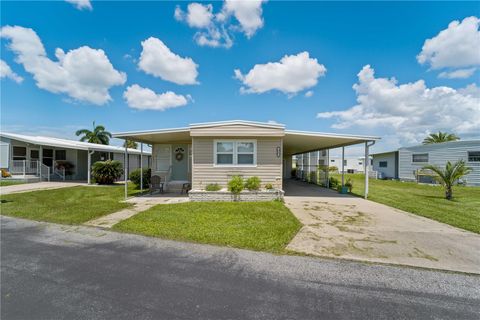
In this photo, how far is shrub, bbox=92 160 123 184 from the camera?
14.8 meters

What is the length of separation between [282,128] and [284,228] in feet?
15.9

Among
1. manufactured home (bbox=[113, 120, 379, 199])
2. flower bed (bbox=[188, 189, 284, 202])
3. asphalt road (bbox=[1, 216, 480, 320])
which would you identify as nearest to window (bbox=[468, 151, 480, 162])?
manufactured home (bbox=[113, 120, 379, 199])

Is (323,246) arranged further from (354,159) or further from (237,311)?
(354,159)

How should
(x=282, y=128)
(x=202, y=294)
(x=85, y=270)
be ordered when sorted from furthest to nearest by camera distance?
1. (x=282, y=128)
2. (x=85, y=270)
3. (x=202, y=294)

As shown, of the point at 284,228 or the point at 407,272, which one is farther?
the point at 284,228

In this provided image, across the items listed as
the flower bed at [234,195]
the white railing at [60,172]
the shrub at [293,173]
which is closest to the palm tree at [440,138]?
the shrub at [293,173]

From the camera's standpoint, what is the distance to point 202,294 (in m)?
2.66

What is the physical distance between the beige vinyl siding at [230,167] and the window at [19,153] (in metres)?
15.4

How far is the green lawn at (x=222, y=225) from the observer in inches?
A: 175

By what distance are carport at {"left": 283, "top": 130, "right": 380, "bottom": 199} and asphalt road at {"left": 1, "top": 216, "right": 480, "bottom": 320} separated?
264 inches

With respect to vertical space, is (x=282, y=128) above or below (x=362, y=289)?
above

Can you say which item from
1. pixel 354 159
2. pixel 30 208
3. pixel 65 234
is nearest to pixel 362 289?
pixel 65 234

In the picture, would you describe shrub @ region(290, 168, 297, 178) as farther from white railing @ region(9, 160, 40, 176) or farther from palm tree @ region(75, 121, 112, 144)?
palm tree @ region(75, 121, 112, 144)

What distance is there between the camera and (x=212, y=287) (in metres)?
2.81
